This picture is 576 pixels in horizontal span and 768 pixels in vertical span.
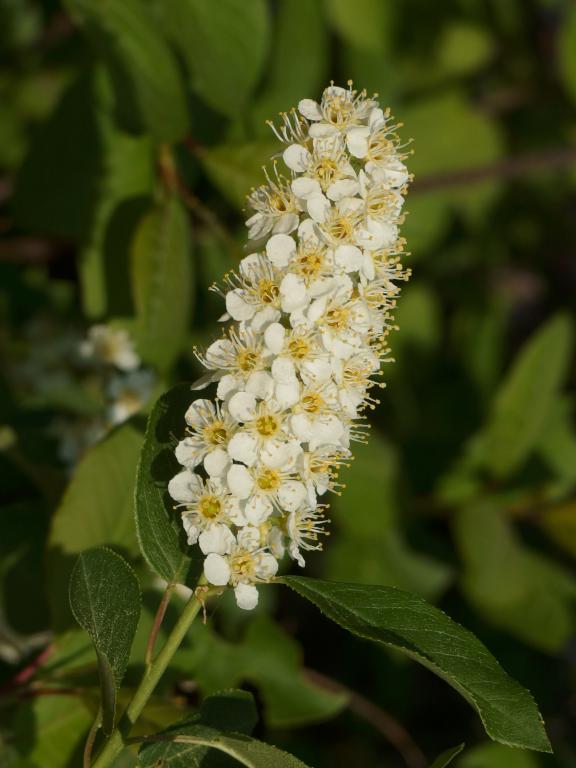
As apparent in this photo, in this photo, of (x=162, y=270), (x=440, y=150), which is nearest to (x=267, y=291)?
(x=162, y=270)

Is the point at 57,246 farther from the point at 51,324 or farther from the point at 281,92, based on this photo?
the point at 281,92

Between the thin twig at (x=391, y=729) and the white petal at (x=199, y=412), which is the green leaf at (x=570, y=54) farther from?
the white petal at (x=199, y=412)

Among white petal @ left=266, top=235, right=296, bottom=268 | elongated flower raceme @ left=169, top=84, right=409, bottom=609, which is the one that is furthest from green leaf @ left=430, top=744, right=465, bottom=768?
white petal @ left=266, top=235, right=296, bottom=268

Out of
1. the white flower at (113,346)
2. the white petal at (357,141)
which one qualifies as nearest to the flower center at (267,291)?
the white petal at (357,141)

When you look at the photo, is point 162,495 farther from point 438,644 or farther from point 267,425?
point 438,644

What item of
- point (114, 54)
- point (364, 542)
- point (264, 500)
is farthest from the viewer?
point (364, 542)

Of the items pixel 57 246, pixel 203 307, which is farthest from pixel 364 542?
pixel 57 246
